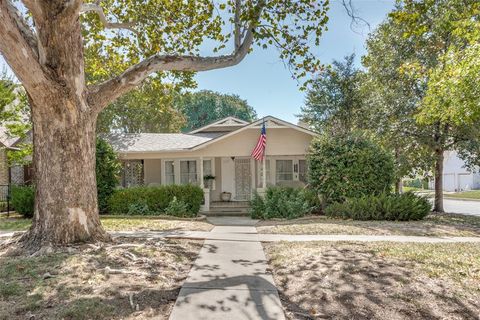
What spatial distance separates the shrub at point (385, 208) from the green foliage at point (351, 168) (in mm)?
785

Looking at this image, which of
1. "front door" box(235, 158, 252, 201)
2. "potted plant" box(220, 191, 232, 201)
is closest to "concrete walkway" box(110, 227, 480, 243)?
"potted plant" box(220, 191, 232, 201)

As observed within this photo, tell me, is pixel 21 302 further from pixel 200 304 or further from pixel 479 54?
pixel 479 54

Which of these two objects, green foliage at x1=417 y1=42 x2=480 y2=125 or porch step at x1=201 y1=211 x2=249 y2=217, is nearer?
green foliage at x1=417 y1=42 x2=480 y2=125

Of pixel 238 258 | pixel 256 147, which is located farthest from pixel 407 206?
pixel 238 258

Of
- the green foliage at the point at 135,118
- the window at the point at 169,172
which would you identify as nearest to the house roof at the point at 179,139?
the window at the point at 169,172

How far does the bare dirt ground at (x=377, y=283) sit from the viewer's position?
13.2 ft

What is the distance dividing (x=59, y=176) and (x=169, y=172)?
41.1 ft

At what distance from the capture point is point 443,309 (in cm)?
404

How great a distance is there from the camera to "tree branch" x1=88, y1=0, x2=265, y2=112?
285 inches

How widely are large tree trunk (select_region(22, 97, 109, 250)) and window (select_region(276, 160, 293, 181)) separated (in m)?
13.2

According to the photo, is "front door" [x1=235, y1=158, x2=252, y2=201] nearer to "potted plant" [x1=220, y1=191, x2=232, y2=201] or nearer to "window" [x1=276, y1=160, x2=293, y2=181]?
"potted plant" [x1=220, y1=191, x2=232, y2=201]

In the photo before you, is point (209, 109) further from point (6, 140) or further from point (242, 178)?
point (6, 140)

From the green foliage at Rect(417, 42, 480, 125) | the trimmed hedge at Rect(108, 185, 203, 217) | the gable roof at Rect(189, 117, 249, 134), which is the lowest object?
the trimmed hedge at Rect(108, 185, 203, 217)

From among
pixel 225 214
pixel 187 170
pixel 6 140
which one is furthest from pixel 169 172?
pixel 6 140
